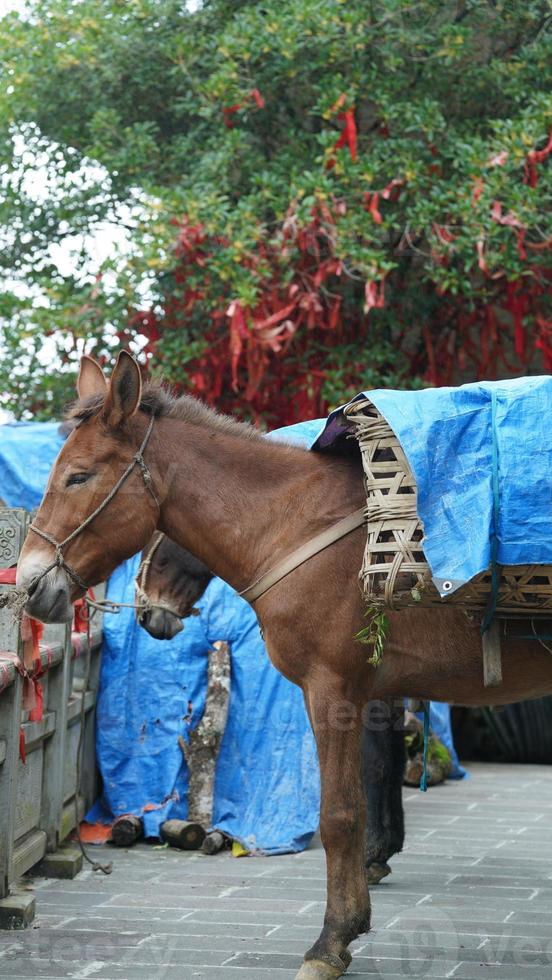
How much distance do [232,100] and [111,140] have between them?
1222 mm

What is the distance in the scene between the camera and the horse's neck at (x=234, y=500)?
439cm

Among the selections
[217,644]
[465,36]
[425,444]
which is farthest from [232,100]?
[425,444]

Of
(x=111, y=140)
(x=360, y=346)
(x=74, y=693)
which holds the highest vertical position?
(x=111, y=140)

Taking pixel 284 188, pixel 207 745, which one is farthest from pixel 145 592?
pixel 284 188

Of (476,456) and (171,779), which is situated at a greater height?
(476,456)

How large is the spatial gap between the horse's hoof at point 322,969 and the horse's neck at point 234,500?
1.34m

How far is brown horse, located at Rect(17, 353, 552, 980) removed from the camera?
415cm

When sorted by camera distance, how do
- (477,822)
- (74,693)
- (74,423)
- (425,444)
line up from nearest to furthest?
1. (425,444)
2. (74,423)
3. (74,693)
4. (477,822)

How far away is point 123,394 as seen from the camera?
434 cm

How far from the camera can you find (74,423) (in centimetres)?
447

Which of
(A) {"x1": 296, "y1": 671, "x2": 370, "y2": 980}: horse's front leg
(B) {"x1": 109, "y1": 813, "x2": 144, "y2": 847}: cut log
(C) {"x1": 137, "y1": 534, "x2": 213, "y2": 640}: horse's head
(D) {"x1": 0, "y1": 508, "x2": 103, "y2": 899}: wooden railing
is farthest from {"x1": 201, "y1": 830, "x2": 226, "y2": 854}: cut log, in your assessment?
(A) {"x1": 296, "y1": 671, "x2": 370, "y2": 980}: horse's front leg

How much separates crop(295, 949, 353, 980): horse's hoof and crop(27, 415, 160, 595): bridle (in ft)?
5.03

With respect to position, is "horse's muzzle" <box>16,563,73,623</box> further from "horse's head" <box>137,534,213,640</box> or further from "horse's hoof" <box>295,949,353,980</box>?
"horse's hoof" <box>295,949,353,980</box>

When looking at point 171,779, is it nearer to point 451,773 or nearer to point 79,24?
point 451,773
